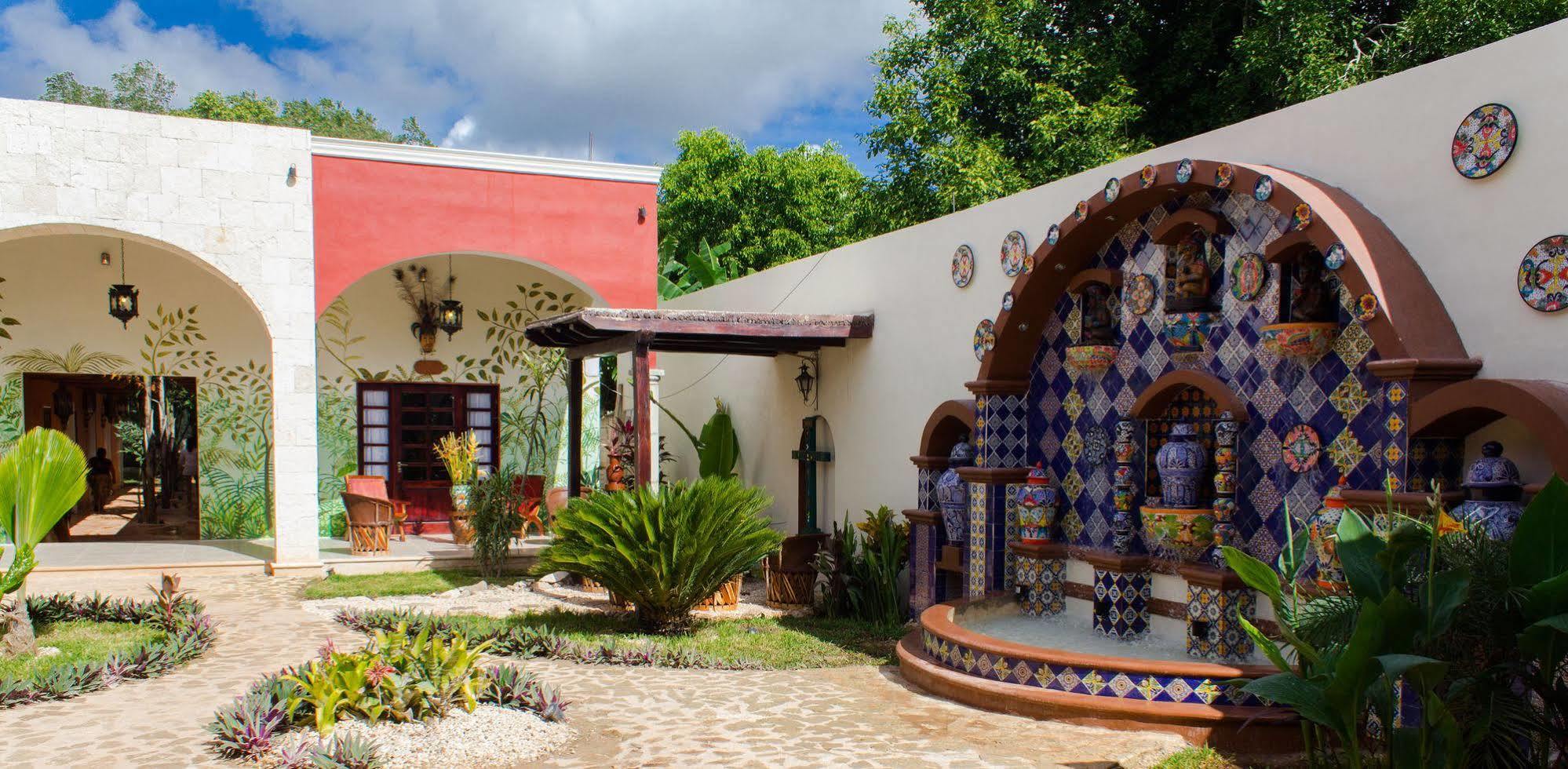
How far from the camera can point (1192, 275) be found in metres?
6.69

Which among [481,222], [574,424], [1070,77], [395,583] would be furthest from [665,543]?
[1070,77]

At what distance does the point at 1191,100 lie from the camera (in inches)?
643

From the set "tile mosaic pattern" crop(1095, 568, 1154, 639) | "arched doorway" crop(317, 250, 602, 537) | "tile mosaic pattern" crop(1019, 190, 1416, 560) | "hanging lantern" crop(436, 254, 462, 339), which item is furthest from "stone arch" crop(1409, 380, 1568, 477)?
"hanging lantern" crop(436, 254, 462, 339)

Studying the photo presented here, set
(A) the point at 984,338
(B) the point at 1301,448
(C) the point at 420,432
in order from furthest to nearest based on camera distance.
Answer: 1. (C) the point at 420,432
2. (A) the point at 984,338
3. (B) the point at 1301,448

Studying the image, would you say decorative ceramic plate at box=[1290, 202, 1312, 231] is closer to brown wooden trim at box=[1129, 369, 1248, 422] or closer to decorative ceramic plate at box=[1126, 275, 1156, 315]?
brown wooden trim at box=[1129, 369, 1248, 422]

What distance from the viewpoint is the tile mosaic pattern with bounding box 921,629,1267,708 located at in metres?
5.53

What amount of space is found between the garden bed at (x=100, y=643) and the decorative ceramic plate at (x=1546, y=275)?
7.91 meters

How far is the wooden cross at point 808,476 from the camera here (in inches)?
452

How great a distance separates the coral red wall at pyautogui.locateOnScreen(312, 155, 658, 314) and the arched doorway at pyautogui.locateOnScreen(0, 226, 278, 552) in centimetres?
128

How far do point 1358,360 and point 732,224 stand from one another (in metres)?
20.1

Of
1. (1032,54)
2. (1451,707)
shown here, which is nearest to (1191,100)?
(1032,54)

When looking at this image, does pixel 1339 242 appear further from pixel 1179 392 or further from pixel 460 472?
pixel 460 472

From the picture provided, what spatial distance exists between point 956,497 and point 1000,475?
602 mm

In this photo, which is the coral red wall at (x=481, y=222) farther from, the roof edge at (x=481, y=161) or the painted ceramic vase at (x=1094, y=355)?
the painted ceramic vase at (x=1094, y=355)
